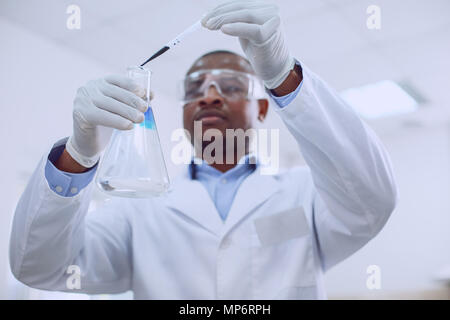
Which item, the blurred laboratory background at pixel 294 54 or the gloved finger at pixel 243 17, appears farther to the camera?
the blurred laboratory background at pixel 294 54

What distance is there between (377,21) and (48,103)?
99 cm

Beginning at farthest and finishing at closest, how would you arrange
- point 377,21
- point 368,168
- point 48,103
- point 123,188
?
point 48,103 → point 377,21 → point 368,168 → point 123,188

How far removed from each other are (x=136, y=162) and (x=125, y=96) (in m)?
0.11

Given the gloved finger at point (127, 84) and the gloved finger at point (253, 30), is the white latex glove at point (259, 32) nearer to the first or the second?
the gloved finger at point (253, 30)

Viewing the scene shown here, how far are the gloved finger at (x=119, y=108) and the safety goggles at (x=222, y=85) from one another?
1.13 ft

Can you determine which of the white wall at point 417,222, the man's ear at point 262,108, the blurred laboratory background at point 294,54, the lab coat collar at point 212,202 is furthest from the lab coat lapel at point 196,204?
the white wall at point 417,222

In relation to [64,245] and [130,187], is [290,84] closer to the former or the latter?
[130,187]

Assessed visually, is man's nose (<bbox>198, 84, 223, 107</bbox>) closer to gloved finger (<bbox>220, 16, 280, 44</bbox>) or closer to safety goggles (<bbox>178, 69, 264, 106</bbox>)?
safety goggles (<bbox>178, 69, 264, 106</bbox>)

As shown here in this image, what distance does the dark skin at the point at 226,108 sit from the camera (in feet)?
2.39

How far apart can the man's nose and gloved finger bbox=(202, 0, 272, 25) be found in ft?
0.97

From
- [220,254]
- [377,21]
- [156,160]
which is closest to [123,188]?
[156,160]

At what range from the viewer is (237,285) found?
937 millimetres
